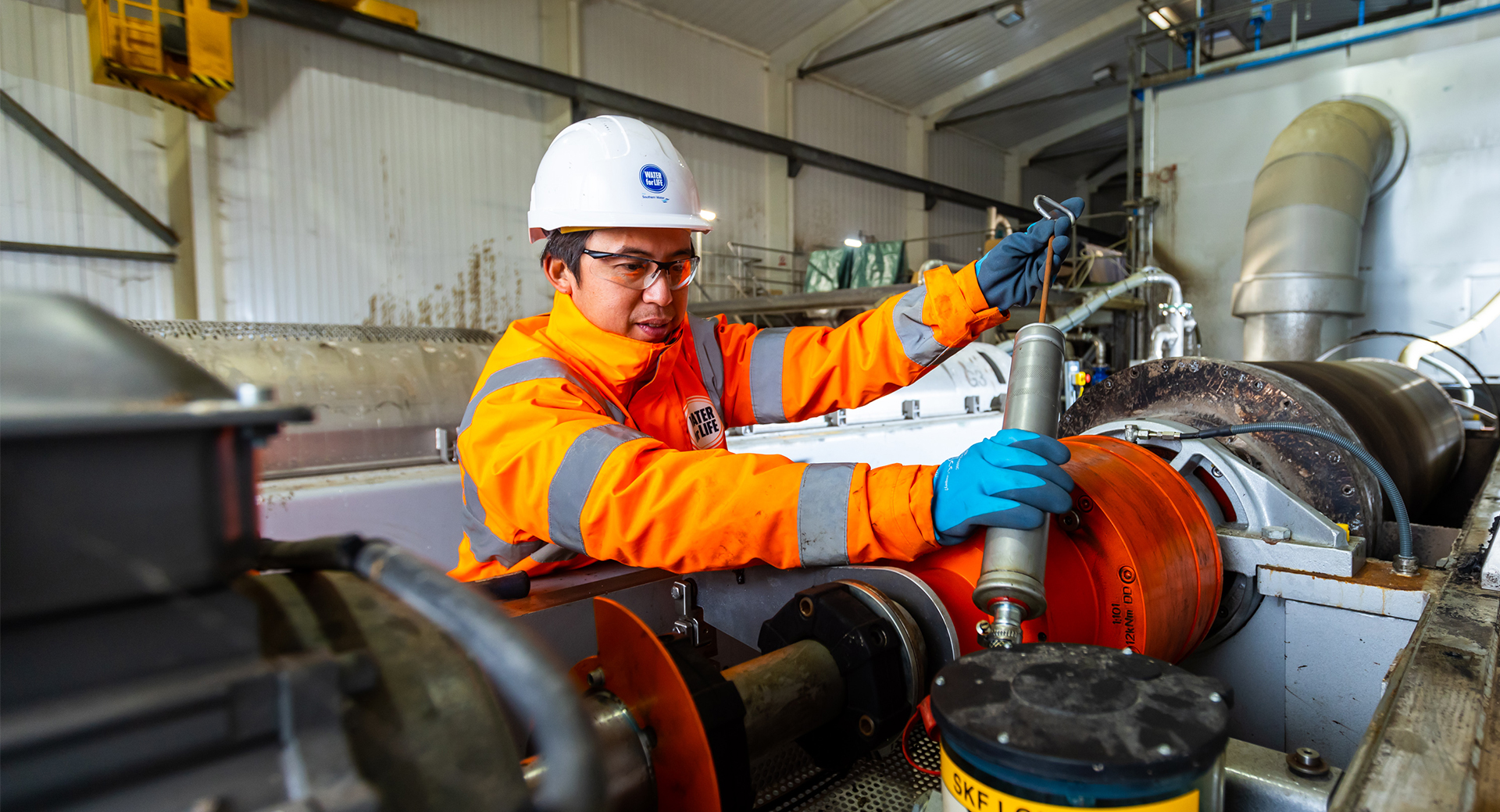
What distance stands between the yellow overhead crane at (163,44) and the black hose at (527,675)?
4.77m

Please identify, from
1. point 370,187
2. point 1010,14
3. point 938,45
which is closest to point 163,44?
point 370,187

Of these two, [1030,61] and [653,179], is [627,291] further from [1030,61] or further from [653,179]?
[1030,61]

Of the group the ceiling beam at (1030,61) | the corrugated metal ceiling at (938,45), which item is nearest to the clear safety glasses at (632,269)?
the corrugated metal ceiling at (938,45)

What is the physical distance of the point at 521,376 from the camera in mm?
1187

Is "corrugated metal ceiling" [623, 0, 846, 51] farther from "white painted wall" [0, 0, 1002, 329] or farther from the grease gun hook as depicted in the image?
the grease gun hook

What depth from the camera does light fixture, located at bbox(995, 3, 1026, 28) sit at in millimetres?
8742

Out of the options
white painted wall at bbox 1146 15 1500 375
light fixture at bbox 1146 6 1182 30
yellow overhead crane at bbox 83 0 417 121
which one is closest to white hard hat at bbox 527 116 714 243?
yellow overhead crane at bbox 83 0 417 121

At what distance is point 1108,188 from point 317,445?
1684 cm

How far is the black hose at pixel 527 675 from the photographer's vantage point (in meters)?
0.37

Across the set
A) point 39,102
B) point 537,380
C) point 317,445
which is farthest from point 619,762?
point 39,102

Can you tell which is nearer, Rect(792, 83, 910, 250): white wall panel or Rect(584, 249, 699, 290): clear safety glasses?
Rect(584, 249, 699, 290): clear safety glasses

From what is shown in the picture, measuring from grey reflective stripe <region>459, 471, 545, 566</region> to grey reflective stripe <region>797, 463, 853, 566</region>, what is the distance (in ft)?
1.79

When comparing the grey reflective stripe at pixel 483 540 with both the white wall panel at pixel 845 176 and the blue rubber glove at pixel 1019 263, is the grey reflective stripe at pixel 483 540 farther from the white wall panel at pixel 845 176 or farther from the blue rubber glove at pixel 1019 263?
the white wall panel at pixel 845 176

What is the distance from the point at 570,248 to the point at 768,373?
51cm
